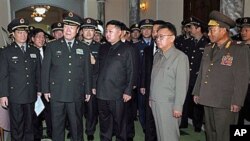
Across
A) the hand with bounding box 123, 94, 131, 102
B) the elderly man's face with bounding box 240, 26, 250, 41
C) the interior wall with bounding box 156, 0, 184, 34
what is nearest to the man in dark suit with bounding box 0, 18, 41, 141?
the hand with bounding box 123, 94, 131, 102

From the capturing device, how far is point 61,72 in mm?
3260

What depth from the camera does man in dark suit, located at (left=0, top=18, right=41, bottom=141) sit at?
3295 millimetres

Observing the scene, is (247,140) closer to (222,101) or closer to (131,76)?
(222,101)

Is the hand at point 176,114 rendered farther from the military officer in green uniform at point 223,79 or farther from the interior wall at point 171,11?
the interior wall at point 171,11

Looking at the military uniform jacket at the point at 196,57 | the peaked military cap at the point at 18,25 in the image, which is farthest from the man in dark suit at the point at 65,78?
the military uniform jacket at the point at 196,57

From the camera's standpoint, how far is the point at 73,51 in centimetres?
332

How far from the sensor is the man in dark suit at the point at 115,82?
3352 millimetres

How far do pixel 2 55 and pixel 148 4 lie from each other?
22.0 ft

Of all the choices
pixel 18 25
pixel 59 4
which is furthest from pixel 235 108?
pixel 59 4

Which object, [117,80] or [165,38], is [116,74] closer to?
[117,80]

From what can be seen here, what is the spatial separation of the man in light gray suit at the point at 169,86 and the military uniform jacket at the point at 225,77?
230 mm

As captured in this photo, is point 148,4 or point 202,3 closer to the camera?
point 202,3

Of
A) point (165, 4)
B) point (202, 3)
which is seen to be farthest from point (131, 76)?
point (165, 4)

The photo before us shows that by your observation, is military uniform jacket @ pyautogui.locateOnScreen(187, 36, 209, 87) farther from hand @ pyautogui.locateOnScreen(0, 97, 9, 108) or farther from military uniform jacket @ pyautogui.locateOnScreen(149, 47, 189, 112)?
hand @ pyautogui.locateOnScreen(0, 97, 9, 108)
